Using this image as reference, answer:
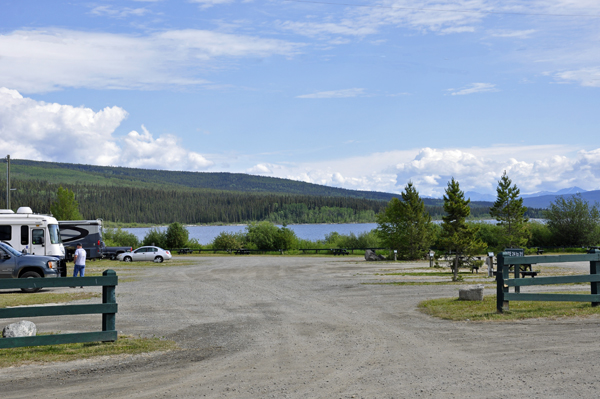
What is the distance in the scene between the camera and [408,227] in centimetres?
4506

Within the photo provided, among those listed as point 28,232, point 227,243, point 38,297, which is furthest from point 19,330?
point 227,243

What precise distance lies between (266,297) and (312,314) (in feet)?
13.5

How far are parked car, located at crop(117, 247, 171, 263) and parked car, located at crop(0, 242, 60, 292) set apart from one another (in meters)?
24.2

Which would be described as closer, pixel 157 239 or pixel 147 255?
pixel 147 255

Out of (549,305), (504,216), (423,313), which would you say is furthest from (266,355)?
(504,216)

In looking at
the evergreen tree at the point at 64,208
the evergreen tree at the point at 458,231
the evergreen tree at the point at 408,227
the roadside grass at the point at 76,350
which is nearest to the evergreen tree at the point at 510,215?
the evergreen tree at the point at 408,227

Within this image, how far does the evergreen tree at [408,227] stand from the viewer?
147 ft

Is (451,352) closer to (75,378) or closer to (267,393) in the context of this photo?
(267,393)

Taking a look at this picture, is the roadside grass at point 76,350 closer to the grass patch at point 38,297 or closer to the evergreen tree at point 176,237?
the grass patch at point 38,297

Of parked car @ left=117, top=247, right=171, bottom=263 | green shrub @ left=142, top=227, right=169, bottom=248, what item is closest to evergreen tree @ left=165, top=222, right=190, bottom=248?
green shrub @ left=142, top=227, right=169, bottom=248

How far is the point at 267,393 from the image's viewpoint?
6191 mm

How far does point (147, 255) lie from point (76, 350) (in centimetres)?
3741

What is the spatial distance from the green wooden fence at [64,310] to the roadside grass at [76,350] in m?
0.18

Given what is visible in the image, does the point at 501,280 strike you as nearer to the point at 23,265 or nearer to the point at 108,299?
the point at 108,299
